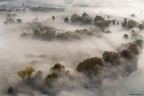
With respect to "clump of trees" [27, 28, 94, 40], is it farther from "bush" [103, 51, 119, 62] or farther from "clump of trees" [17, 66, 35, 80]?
"clump of trees" [17, 66, 35, 80]

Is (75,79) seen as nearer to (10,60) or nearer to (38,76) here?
(38,76)

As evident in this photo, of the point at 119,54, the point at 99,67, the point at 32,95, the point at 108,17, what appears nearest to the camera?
the point at 32,95

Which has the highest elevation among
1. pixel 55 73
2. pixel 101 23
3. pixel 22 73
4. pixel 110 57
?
pixel 101 23

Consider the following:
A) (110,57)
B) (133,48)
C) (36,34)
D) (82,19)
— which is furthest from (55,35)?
(133,48)

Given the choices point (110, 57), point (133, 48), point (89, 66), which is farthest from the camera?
point (133, 48)

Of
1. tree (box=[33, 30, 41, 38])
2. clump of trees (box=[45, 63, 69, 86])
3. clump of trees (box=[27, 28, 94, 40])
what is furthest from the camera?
tree (box=[33, 30, 41, 38])

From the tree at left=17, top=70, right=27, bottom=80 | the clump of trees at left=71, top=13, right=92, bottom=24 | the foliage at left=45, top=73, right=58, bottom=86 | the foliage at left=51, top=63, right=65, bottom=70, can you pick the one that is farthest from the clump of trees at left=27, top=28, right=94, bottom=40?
the tree at left=17, top=70, right=27, bottom=80

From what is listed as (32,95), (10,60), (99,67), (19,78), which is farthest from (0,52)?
(99,67)

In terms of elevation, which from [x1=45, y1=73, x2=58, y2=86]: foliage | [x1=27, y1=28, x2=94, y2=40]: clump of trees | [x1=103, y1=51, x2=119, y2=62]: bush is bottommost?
[x1=45, y1=73, x2=58, y2=86]: foliage

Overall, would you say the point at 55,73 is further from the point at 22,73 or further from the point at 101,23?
the point at 101,23
